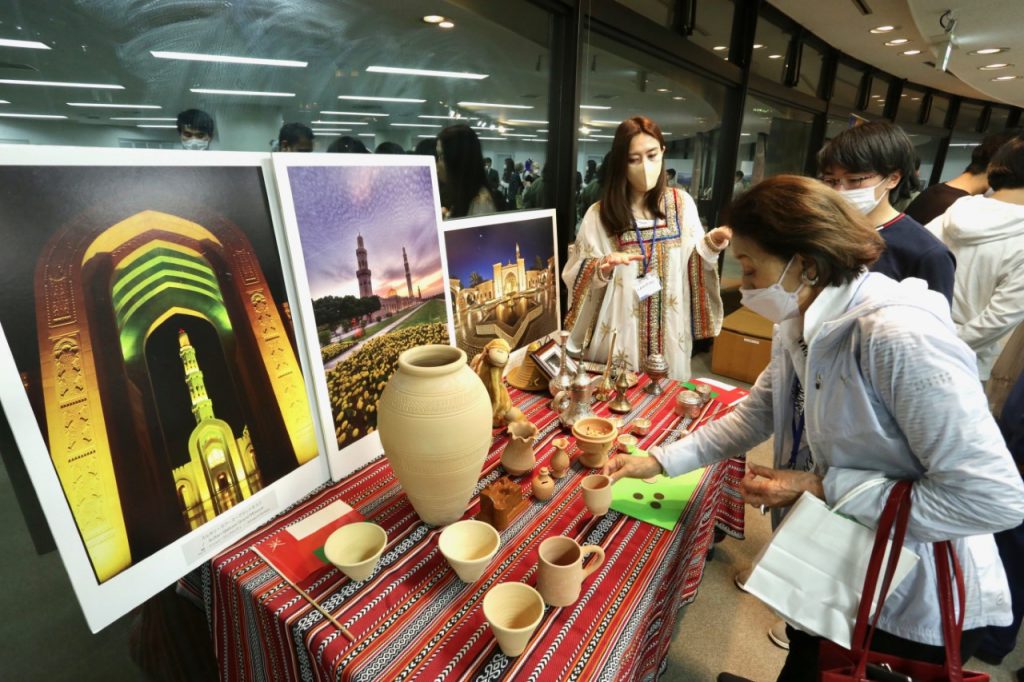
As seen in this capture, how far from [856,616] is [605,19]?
2534 millimetres

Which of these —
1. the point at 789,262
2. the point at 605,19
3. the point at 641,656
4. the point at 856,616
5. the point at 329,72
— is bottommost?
the point at 641,656

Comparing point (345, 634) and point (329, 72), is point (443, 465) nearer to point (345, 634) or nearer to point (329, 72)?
point (345, 634)

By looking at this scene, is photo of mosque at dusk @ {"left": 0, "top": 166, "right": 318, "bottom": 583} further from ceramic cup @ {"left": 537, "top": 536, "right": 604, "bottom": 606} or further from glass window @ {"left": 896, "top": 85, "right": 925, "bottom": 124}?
glass window @ {"left": 896, "top": 85, "right": 925, "bottom": 124}

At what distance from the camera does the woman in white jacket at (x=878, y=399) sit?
2.42 ft

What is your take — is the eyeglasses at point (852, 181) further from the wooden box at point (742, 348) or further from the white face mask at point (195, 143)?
the wooden box at point (742, 348)

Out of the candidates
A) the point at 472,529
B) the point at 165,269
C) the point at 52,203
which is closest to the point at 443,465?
the point at 472,529

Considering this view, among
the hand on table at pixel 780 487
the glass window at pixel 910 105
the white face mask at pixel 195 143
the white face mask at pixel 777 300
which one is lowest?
the hand on table at pixel 780 487

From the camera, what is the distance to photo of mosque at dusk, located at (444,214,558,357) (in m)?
1.73

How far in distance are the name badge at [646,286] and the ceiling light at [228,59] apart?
145cm

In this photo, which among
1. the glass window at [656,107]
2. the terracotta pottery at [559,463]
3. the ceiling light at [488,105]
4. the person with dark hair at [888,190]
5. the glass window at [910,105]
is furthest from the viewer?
the glass window at [910,105]

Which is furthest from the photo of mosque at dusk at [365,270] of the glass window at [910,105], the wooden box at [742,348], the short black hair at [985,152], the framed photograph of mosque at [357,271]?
the glass window at [910,105]

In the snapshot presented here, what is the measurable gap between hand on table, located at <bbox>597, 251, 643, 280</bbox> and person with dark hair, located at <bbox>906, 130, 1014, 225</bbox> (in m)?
2.22

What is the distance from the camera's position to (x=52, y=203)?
29.7 inches

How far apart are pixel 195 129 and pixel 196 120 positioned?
0.02 meters
